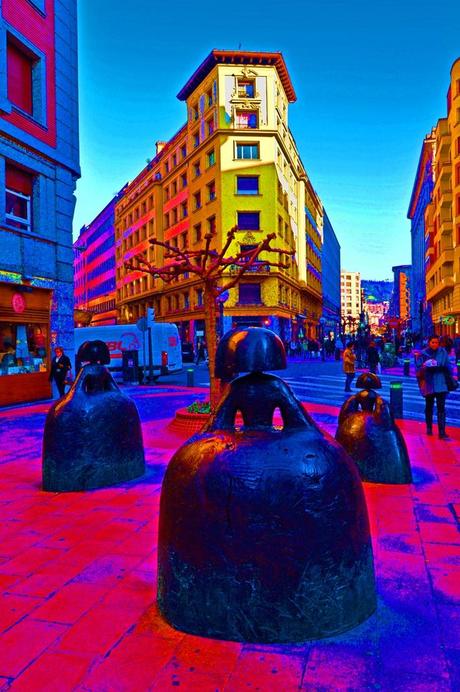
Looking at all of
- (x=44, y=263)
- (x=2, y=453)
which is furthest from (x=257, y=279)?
(x=2, y=453)

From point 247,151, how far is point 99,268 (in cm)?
3999

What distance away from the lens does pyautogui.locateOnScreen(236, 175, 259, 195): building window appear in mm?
39781

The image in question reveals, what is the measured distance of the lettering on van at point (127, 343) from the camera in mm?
21703

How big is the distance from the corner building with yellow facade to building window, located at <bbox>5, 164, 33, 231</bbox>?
783 inches

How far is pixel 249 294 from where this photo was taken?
39688mm

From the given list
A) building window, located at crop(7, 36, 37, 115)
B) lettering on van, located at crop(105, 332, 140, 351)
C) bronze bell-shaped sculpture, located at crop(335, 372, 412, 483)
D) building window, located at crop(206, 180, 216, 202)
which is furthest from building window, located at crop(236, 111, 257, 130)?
bronze bell-shaped sculpture, located at crop(335, 372, 412, 483)

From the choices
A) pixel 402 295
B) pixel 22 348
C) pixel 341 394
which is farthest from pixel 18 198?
pixel 402 295

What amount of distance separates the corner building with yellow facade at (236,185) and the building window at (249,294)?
0.07m

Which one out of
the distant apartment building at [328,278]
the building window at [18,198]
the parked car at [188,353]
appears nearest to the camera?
the building window at [18,198]

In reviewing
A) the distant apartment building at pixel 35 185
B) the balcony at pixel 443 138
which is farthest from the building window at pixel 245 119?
the distant apartment building at pixel 35 185

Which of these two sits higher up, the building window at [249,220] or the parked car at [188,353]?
the building window at [249,220]

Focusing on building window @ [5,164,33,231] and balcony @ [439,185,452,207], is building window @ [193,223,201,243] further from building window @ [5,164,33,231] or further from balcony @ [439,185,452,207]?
building window @ [5,164,33,231]

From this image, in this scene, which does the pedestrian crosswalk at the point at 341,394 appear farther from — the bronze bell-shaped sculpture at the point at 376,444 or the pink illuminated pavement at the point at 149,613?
the pink illuminated pavement at the point at 149,613

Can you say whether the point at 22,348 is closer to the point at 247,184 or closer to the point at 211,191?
the point at 247,184
